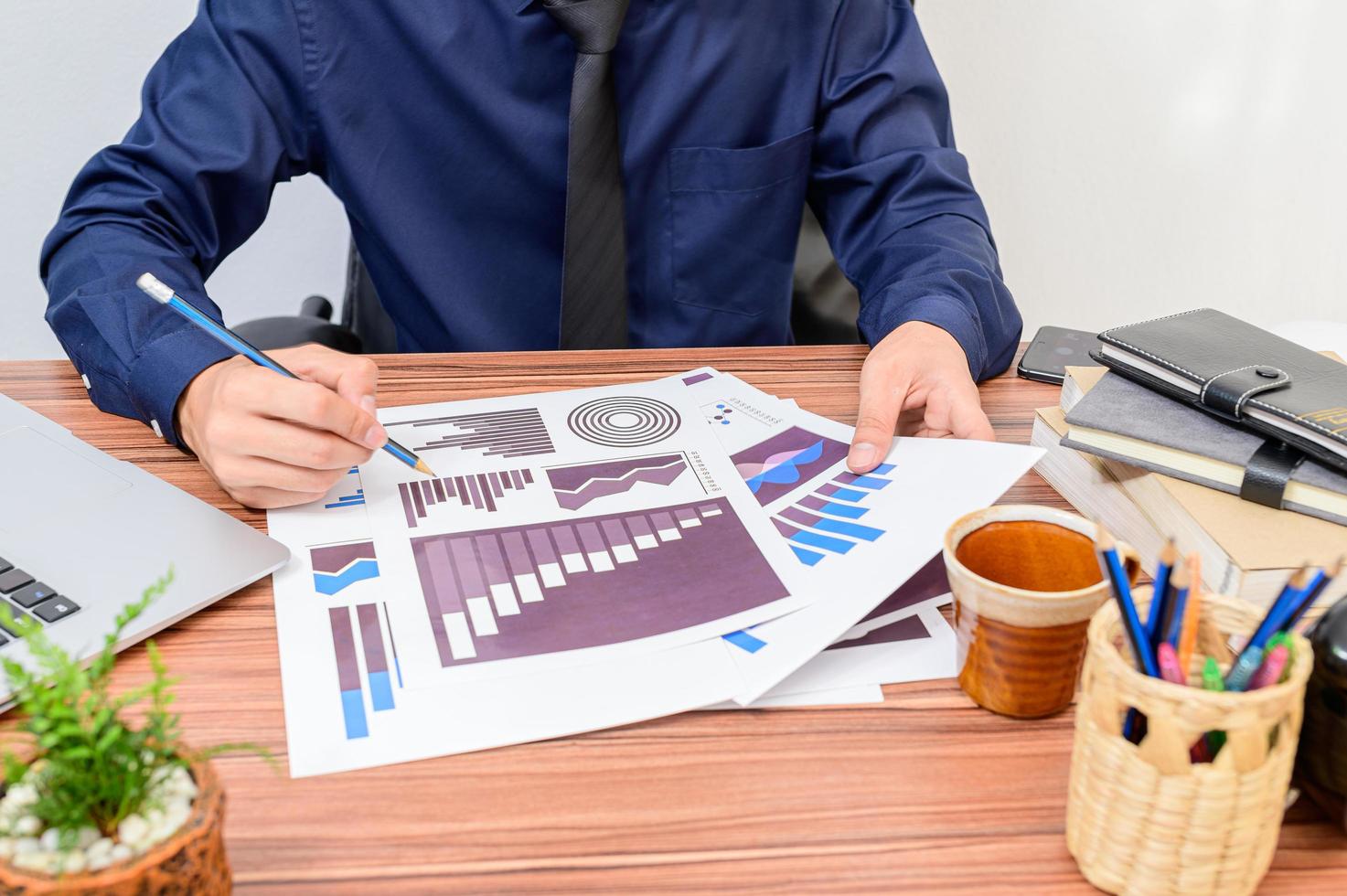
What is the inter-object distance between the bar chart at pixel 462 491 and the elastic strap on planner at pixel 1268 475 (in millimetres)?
474

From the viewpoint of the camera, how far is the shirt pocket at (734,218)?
1221 mm

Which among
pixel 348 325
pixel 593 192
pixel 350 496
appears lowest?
pixel 348 325

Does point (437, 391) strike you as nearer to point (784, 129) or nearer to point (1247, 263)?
point (784, 129)

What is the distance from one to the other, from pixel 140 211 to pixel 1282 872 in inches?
40.1

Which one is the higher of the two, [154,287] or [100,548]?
[154,287]

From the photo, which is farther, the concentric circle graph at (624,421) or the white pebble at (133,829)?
the concentric circle graph at (624,421)

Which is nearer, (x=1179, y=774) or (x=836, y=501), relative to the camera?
(x=1179, y=774)

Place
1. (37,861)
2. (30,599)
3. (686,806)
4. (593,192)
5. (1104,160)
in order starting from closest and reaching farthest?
(37,861) → (686,806) → (30,599) → (593,192) → (1104,160)

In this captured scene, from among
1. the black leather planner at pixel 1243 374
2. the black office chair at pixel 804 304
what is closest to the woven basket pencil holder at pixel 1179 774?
the black leather planner at pixel 1243 374

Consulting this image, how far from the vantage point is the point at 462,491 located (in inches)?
29.4

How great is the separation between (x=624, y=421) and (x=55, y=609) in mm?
423

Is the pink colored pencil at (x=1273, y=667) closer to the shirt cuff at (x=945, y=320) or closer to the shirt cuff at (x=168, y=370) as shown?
the shirt cuff at (x=945, y=320)

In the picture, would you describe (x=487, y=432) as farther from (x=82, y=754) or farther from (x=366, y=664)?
(x=82, y=754)

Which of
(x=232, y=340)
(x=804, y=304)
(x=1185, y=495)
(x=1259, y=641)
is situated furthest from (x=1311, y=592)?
(x=804, y=304)
